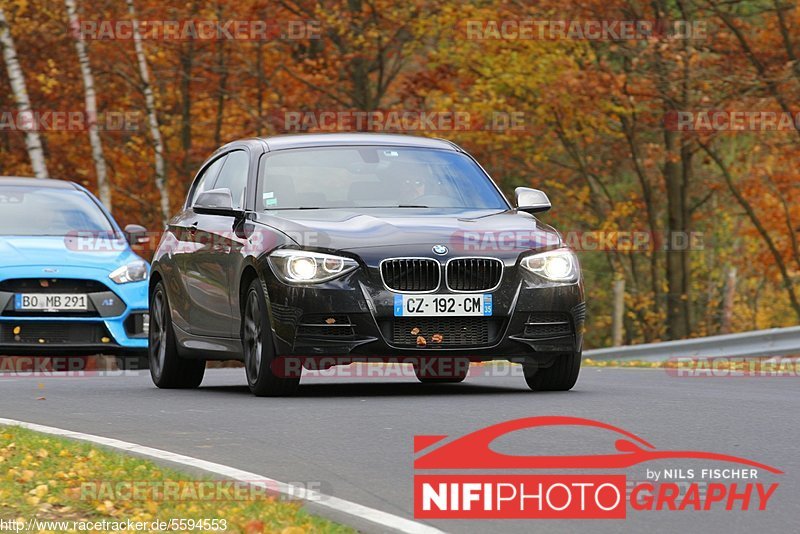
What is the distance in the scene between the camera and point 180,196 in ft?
128

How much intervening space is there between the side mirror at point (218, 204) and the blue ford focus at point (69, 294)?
13.0 feet

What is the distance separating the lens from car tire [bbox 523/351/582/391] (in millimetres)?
11633

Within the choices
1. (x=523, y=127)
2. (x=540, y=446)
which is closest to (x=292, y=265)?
(x=540, y=446)

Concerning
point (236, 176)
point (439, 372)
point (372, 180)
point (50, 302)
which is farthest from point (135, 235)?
point (372, 180)

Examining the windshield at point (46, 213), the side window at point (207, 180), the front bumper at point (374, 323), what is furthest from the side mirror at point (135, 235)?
the front bumper at point (374, 323)

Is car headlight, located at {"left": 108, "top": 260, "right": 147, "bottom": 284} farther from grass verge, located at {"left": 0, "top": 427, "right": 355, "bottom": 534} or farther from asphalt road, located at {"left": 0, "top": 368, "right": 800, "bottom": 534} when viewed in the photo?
grass verge, located at {"left": 0, "top": 427, "right": 355, "bottom": 534}

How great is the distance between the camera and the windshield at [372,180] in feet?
39.1

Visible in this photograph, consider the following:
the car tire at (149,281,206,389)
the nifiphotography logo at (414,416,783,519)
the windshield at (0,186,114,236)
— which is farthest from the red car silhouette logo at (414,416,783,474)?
the windshield at (0,186,114,236)

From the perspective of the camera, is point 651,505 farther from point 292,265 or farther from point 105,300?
point 105,300

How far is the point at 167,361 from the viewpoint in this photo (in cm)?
1334

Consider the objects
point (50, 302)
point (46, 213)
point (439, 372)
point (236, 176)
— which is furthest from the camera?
point (46, 213)

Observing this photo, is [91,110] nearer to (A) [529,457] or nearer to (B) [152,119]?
(B) [152,119]

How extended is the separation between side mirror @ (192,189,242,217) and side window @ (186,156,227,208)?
157 cm

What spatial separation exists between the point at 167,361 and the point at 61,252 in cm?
295
